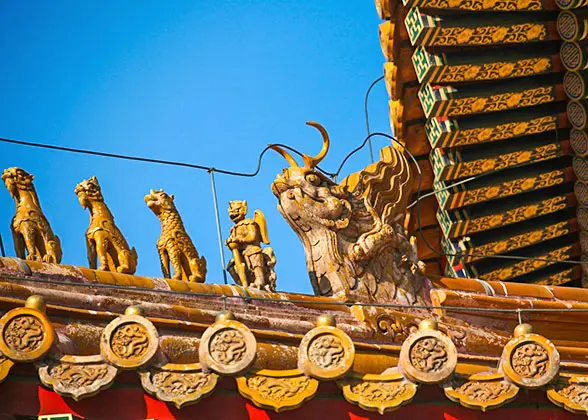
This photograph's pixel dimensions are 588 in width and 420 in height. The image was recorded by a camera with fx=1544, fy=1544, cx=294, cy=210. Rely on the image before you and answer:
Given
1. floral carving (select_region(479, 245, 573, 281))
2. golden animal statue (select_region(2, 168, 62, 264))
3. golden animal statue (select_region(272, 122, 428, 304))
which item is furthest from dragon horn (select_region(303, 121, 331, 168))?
floral carving (select_region(479, 245, 573, 281))

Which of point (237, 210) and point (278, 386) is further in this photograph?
point (237, 210)

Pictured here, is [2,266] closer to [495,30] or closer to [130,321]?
[130,321]

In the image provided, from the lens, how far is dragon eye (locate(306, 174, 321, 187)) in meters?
13.6

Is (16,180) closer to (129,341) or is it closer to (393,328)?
(129,341)

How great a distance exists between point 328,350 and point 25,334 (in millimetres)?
2127

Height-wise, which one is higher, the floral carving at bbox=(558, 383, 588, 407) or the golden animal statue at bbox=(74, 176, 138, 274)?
the golden animal statue at bbox=(74, 176, 138, 274)

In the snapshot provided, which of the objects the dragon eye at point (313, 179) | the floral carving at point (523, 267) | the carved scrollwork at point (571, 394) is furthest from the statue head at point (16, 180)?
the floral carving at point (523, 267)

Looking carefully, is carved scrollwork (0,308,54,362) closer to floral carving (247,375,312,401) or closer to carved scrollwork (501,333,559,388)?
floral carving (247,375,312,401)

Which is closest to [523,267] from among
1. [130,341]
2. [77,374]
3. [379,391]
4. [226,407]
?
[379,391]

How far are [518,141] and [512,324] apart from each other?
6.19 meters

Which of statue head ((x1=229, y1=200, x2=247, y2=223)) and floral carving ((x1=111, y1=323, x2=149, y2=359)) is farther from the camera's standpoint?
statue head ((x1=229, y1=200, x2=247, y2=223))

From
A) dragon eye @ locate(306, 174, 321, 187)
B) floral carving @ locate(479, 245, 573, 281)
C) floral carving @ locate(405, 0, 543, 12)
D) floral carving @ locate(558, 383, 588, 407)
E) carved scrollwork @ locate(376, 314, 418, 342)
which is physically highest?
floral carving @ locate(405, 0, 543, 12)

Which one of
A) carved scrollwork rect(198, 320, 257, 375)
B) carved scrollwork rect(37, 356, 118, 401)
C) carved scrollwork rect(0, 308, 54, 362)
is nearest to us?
carved scrollwork rect(0, 308, 54, 362)

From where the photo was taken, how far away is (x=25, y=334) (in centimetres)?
1012
